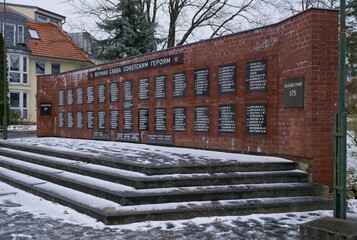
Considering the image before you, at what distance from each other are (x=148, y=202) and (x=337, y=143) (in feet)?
9.89

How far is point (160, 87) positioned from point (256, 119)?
386cm

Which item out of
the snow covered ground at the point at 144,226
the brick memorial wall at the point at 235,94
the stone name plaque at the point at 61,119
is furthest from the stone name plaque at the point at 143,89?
the snow covered ground at the point at 144,226

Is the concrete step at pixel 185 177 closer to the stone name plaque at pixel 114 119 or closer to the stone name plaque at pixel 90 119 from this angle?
the stone name plaque at pixel 114 119

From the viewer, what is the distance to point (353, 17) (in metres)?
21.7

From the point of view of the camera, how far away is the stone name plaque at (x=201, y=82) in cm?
1029

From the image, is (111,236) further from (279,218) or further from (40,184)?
(40,184)

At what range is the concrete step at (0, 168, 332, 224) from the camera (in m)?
5.92

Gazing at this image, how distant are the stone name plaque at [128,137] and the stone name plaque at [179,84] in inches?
90.2

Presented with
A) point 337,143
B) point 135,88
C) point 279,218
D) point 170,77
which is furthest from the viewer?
point 135,88

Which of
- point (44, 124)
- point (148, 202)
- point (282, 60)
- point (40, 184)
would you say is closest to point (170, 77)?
point (282, 60)

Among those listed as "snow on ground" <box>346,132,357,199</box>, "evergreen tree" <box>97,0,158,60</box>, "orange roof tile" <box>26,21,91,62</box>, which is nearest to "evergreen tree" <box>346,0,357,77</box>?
"snow on ground" <box>346,132,357,199</box>

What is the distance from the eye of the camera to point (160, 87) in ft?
38.9

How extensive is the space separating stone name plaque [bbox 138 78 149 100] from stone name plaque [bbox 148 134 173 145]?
127 cm

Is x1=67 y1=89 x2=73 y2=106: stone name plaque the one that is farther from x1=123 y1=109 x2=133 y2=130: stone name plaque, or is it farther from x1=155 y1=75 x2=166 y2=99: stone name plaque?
x1=155 y1=75 x2=166 y2=99: stone name plaque
